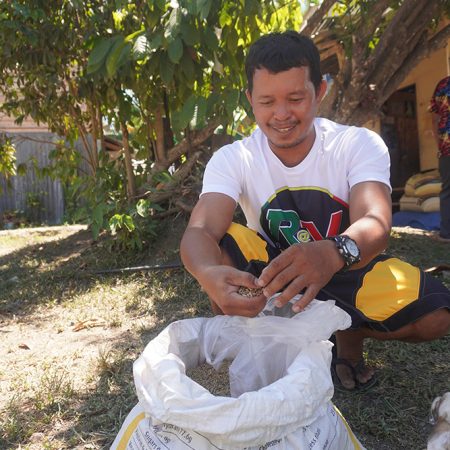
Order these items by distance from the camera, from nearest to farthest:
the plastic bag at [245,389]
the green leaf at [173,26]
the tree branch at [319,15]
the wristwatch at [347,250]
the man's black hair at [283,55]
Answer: the plastic bag at [245,389] → the wristwatch at [347,250] → the man's black hair at [283,55] → the green leaf at [173,26] → the tree branch at [319,15]

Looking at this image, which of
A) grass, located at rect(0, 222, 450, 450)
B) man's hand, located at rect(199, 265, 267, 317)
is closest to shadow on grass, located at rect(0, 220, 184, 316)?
grass, located at rect(0, 222, 450, 450)

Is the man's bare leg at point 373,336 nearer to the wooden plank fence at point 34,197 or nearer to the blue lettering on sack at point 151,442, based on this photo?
the blue lettering on sack at point 151,442

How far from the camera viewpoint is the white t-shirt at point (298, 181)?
2012 millimetres

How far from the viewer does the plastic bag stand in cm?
116

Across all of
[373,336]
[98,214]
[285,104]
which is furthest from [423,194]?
[285,104]

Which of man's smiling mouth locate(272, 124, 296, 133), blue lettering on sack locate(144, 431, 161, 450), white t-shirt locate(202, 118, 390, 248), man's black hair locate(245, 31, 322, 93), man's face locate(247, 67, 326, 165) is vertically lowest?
blue lettering on sack locate(144, 431, 161, 450)

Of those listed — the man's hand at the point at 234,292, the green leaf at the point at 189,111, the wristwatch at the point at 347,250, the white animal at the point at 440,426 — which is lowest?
the white animal at the point at 440,426

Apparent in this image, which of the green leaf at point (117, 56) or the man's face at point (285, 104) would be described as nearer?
the man's face at point (285, 104)

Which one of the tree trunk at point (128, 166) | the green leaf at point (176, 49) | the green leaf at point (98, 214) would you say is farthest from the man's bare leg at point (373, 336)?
the tree trunk at point (128, 166)

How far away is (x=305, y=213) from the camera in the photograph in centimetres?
207

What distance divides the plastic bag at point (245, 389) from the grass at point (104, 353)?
1.82 feet

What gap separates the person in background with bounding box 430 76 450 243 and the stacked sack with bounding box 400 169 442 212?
1.15m

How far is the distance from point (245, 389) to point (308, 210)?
776mm

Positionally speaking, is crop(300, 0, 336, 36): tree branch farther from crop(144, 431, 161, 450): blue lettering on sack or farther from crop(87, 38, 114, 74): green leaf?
crop(144, 431, 161, 450): blue lettering on sack
